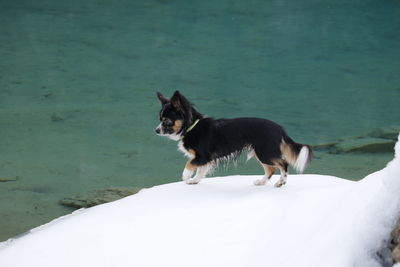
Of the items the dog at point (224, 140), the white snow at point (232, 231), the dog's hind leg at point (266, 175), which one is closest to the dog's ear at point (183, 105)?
the dog at point (224, 140)

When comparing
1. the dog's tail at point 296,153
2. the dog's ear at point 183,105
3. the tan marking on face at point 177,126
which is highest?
the dog's ear at point 183,105

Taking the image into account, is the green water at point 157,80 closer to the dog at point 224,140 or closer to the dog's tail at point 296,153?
the dog at point 224,140

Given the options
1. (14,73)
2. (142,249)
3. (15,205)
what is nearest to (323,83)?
(14,73)

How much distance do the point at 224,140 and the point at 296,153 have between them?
1.40ft

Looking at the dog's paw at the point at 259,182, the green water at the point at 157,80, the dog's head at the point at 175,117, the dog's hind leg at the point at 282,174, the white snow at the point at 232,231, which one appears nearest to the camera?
the white snow at the point at 232,231

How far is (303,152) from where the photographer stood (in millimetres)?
3688

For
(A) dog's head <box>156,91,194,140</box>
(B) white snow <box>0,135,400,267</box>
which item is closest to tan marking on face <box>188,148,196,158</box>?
(A) dog's head <box>156,91,194,140</box>

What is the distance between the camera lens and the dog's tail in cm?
368

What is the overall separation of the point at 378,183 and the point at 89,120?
5.40 meters

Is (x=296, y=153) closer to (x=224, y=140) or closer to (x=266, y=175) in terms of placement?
(x=266, y=175)

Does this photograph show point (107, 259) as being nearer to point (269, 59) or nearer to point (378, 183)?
point (378, 183)

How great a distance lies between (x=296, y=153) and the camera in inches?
146

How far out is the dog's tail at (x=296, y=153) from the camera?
12.1 ft

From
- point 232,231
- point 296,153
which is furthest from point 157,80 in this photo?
point 232,231
